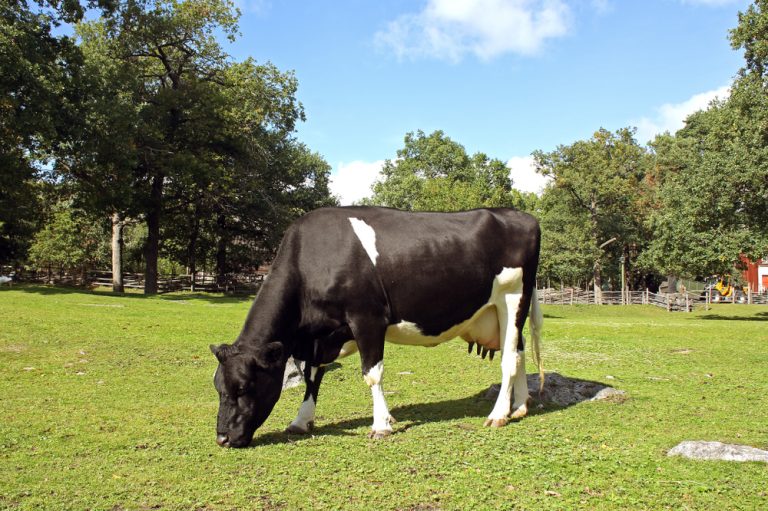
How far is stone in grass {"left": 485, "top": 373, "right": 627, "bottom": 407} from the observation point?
9.84 m

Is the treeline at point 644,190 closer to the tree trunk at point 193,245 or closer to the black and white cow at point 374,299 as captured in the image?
the tree trunk at point 193,245

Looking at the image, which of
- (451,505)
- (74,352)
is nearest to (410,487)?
(451,505)

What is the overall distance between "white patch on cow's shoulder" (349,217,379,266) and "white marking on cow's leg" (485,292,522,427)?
2.09 meters

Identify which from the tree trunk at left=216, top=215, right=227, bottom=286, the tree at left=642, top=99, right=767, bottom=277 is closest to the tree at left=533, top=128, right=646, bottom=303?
the tree at left=642, top=99, right=767, bottom=277

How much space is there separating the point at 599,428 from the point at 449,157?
253 feet

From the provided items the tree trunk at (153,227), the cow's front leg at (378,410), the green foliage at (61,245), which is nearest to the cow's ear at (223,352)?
the cow's front leg at (378,410)

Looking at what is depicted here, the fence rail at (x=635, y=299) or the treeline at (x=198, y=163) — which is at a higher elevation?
the treeline at (x=198, y=163)

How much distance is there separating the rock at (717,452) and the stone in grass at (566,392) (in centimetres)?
292

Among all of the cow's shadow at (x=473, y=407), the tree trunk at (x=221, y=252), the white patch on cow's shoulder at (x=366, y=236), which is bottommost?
the cow's shadow at (x=473, y=407)

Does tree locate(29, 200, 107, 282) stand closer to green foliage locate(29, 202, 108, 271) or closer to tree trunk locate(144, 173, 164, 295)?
green foliage locate(29, 202, 108, 271)

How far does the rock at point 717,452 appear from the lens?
6379mm

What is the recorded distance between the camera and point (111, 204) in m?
34.8

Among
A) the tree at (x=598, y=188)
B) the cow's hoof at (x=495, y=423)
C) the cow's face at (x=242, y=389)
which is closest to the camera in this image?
the cow's face at (x=242, y=389)

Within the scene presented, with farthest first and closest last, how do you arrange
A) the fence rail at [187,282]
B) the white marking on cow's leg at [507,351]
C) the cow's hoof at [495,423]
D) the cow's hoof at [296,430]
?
the fence rail at [187,282] → the white marking on cow's leg at [507,351] → the cow's hoof at [495,423] → the cow's hoof at [296,430]
